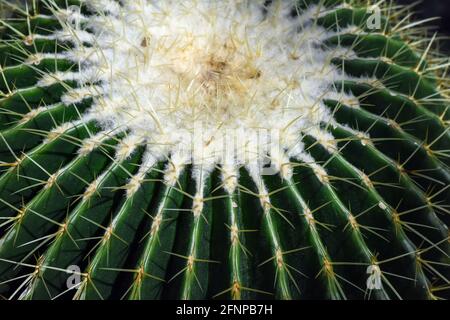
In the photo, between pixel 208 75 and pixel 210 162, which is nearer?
pixel 210 162

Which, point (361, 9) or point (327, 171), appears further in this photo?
point (361, 9)

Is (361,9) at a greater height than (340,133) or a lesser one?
greater

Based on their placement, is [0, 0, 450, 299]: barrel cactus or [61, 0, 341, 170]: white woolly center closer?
[0, 0, 450, 299]: barrel cactus

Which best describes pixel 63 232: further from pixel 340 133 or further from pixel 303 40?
pixel 303 40

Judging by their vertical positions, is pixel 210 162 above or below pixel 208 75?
below
